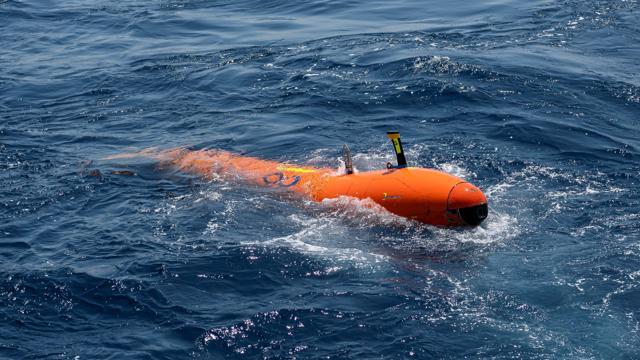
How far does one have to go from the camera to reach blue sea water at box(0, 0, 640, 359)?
30.2 feet

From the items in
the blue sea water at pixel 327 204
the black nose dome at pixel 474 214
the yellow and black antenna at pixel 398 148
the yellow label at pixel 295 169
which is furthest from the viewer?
the yellow label at pixel 295 169

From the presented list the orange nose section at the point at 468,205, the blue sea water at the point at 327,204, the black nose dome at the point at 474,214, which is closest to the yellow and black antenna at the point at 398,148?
the blue sea water at the point at 327,204

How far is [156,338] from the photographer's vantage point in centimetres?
906

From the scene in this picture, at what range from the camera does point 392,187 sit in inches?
462

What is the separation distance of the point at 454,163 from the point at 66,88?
10519 mm

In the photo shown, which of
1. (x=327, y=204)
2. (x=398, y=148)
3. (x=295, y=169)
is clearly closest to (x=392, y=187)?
(x=398, y=148)

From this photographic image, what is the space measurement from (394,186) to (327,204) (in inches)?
46.8

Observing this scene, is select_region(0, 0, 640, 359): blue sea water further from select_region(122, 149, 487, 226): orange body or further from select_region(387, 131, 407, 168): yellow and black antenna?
select_region(387, 131, 407, 168): yellow and black antenna

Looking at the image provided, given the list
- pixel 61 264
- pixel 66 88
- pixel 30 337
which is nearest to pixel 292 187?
pixel 61 264

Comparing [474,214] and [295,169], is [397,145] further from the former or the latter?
[295,169]

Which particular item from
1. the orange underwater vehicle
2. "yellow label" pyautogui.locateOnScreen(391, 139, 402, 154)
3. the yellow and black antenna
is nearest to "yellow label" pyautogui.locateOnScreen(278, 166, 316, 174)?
the orange underwater vehicle

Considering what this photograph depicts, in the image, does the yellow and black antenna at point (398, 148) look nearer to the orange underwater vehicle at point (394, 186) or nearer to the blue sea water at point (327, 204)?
the orange underwater vehicle at point (394, 186)

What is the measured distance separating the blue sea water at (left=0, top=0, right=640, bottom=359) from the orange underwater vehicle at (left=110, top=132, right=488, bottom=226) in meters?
0.24

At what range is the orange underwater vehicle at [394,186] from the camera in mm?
11266
